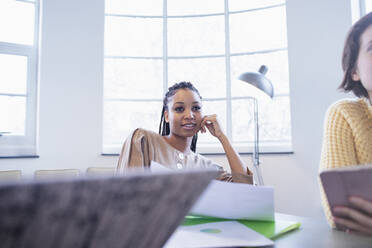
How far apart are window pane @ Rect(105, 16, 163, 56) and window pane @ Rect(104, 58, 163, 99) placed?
0.12m

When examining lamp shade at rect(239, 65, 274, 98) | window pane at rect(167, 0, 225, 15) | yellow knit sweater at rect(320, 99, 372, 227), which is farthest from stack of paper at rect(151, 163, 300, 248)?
window pane at rect(167, 0, 225, 15)

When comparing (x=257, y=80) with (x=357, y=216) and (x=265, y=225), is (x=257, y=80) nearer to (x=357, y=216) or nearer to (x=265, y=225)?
(x=265, y=225)

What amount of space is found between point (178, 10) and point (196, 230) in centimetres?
320

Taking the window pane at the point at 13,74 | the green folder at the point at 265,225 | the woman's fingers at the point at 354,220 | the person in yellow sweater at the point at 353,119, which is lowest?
the green folder at the point at 265,225

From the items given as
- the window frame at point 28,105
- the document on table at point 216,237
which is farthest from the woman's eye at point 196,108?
the window frame at point 28,105

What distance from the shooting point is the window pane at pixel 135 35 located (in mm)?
3438

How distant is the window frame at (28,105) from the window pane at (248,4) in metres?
2.08

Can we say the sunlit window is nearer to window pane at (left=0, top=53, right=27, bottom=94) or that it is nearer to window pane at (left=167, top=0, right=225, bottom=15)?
window pane at (left=167, top=0, right=225, bottom=15)

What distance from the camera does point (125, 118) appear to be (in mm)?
3406

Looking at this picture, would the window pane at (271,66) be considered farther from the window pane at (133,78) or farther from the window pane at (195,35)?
the window pane at (133,78)

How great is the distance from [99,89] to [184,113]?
1.84 metres

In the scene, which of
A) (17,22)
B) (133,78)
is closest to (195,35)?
(133,78)

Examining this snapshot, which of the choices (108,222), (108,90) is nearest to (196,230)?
(108,222)

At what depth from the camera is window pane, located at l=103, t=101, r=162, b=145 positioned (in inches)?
131
